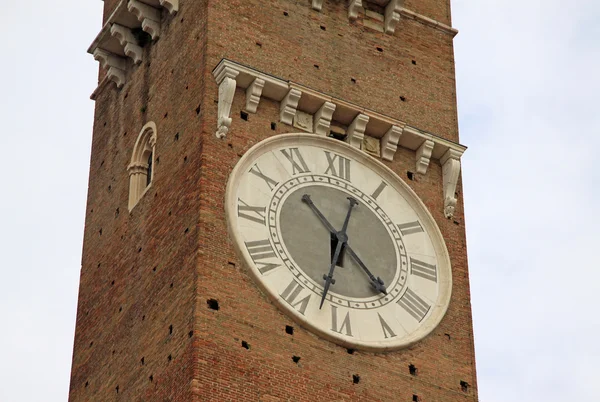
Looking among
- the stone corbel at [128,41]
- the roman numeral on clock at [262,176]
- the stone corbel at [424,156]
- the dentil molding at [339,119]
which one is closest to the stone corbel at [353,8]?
the dentil molding at [339,119]

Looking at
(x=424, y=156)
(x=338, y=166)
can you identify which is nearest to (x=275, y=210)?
(x=338, y=166)

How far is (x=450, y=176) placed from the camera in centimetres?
3055

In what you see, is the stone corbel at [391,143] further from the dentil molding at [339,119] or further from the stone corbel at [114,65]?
the stone corbel at [114,65]

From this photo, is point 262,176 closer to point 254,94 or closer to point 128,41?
point 254,94

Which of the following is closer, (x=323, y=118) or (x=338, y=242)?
(x=338, y=242)

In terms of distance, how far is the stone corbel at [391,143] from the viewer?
30.3 metres

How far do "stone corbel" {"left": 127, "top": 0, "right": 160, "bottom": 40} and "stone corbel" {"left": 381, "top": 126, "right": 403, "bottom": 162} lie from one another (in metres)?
4.19

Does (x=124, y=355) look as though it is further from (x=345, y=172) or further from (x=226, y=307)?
(x=345, y=172)

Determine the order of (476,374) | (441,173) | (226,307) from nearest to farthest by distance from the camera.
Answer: (226,307)
(476,374)
(441,173)

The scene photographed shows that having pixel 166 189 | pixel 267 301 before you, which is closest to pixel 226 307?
pixel 267 301

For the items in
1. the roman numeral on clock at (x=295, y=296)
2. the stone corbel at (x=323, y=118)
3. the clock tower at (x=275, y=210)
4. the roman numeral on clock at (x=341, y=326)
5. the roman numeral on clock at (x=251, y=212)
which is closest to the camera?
the clock tower at (x=275, y=210)

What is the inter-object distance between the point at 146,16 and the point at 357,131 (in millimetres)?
4078

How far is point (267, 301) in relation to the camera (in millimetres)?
27438

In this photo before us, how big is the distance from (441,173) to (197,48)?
4.36 metres
